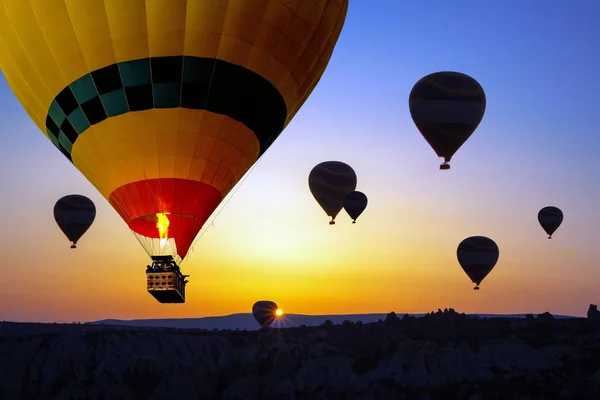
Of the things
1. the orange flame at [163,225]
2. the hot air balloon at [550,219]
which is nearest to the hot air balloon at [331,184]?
the hot air balloon at [550,219]

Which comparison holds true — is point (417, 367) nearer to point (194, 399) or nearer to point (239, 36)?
point (194, 399)

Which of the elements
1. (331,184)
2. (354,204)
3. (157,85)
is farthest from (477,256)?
(157,85)

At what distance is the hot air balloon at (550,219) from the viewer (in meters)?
68.1

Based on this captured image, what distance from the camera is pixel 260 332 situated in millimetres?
117812

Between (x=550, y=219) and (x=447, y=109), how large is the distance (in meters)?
25.2

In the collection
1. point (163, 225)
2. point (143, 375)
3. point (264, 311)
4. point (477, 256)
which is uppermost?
point (264, 311)

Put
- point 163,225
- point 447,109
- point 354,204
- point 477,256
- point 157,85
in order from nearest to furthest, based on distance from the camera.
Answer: point 157,85, point 163,225, point 447,109, point 354,204, point 477,256

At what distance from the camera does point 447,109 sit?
47.1m

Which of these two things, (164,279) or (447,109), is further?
(447,109)

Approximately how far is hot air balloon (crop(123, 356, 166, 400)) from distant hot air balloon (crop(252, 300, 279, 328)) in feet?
43.7

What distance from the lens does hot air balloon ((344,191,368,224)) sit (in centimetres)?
6075

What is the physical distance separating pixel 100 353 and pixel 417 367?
3871 centimetres

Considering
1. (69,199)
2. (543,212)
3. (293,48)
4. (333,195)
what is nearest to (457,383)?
(543,212)

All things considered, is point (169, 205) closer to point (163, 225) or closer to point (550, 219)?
point (163, 225)
